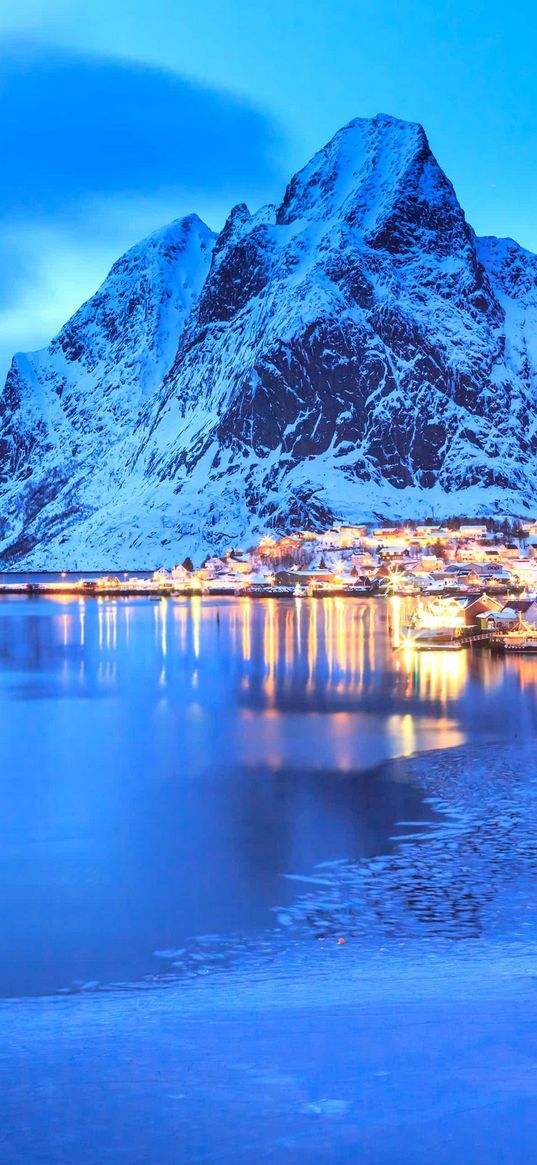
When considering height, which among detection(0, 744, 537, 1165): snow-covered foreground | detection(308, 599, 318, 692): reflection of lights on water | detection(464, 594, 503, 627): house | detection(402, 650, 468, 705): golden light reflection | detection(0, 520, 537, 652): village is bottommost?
detection(0, 744, 537, 1165): snow-covered foreground

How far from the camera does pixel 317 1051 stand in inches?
319

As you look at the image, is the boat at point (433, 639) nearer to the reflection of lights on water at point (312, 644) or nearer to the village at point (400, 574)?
the village at point (400, 574)

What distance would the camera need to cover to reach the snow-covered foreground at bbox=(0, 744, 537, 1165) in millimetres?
6695

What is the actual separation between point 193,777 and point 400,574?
104 m

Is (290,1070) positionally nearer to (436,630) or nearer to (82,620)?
(436,630)

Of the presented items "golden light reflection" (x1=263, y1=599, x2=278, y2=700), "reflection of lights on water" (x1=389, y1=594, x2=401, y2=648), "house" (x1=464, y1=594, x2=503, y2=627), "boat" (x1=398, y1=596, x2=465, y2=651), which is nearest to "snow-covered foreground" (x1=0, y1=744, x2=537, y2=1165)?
"golden light reflection" (x1=263, y1=599, x2=278, y2=700)

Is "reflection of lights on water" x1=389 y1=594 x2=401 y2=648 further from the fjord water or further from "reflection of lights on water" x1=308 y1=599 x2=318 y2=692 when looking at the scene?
the fjord water

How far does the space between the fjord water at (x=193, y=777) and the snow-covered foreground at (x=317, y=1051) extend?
40.5 inches

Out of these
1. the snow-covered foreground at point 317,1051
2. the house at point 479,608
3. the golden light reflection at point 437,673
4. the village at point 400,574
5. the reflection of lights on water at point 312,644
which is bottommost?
the snow-covered foreground at point 317,1051

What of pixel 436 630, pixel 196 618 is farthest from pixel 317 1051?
pixel 196 618

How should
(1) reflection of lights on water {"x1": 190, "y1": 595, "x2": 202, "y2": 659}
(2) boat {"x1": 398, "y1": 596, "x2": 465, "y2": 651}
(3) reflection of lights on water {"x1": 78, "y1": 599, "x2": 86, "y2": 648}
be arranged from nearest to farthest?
(2) boat {"x1": 398, "y1": 596, "x2": 465, "y2": 651}
(1) reflection of lights on water {"x1": 190, "y1": 595, "x2": 202, "y2": 659}
(3) reflection of lights on water {"x1": 78, "y1": 599, "x2": 86, "y2": 648}

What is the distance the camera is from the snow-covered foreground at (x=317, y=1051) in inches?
264

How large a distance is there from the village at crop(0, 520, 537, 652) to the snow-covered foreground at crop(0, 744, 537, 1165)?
42.4m

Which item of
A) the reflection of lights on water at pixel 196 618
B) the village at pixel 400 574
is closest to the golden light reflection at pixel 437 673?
the village at pixel 400 574
